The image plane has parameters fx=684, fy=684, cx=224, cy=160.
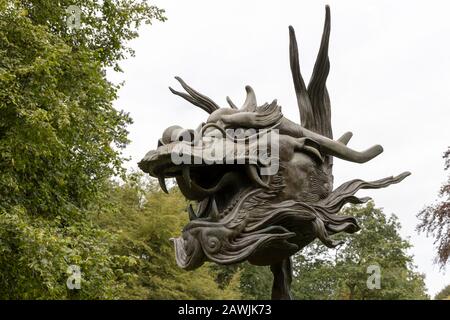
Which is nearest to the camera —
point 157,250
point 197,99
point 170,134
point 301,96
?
point 170,134

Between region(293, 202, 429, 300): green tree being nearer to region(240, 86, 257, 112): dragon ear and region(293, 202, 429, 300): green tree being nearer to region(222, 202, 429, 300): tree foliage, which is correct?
region(222, 202, 429, 300): tree foliage

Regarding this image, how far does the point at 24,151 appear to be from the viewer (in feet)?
36.0

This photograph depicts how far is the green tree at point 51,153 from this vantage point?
10180 mm

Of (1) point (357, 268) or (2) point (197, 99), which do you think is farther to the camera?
(1) point (357, 268)

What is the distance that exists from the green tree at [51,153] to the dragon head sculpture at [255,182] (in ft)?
17.4

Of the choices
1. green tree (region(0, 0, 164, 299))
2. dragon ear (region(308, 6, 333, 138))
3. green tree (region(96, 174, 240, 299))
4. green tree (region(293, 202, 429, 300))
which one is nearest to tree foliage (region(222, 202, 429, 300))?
green tree (region(293, 202, 429, 300))

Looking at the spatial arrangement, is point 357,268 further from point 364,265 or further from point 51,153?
point 51,153

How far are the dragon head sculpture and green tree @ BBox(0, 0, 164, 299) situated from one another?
5306 millimetres

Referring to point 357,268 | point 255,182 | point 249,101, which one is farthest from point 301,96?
point 357,268

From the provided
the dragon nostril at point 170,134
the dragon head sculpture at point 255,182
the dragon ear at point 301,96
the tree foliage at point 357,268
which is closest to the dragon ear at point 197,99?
the dragon head sculpture at point 255,182

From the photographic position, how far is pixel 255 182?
494cm

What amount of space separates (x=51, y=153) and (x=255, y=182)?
6.91 meters
